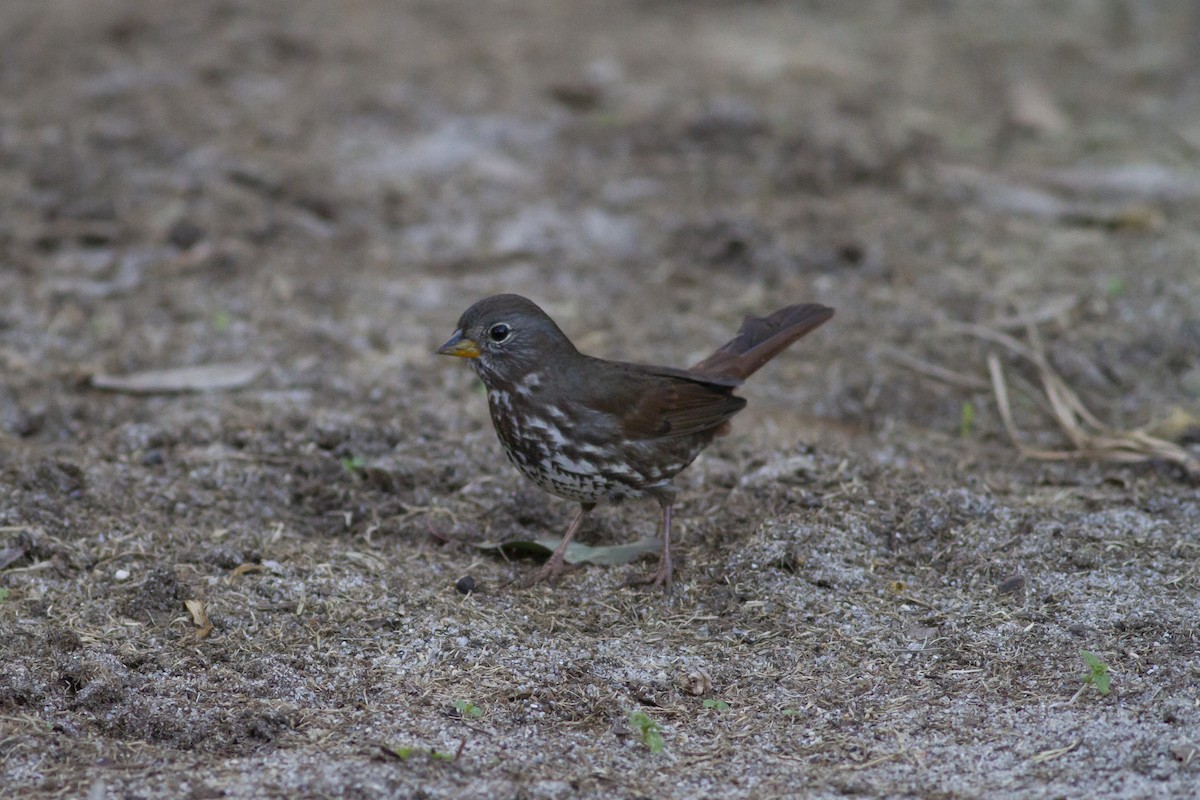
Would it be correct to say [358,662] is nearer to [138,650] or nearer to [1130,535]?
[138,650]

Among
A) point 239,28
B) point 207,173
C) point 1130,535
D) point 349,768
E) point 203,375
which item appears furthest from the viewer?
point 239,28

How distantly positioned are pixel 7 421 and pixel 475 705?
2909 millimetres

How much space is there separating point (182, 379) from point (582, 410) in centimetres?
229

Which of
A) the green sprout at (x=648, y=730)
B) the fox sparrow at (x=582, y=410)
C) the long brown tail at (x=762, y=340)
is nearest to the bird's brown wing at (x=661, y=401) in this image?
the fox sparrow at (x=582, y=410)

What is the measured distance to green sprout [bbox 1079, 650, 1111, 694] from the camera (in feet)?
12.9

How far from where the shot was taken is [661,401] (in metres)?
4.91

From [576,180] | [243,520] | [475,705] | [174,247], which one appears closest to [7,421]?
[243,520]

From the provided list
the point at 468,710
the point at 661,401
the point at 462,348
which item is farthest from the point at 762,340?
the point at 468,710

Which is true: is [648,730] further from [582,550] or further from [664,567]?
[582,550]

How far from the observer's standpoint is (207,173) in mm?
7961

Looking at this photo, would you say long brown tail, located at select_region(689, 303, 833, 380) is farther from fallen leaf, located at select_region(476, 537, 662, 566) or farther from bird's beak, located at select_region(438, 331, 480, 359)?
bird's beak, located at select_region(438, 331, 480, 359)

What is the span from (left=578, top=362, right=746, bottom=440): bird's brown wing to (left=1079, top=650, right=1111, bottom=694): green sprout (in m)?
1.62

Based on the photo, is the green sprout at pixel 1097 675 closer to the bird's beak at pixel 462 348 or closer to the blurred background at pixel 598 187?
the blurred background at pixel 598 187

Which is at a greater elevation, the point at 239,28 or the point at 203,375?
the point at 239,28
